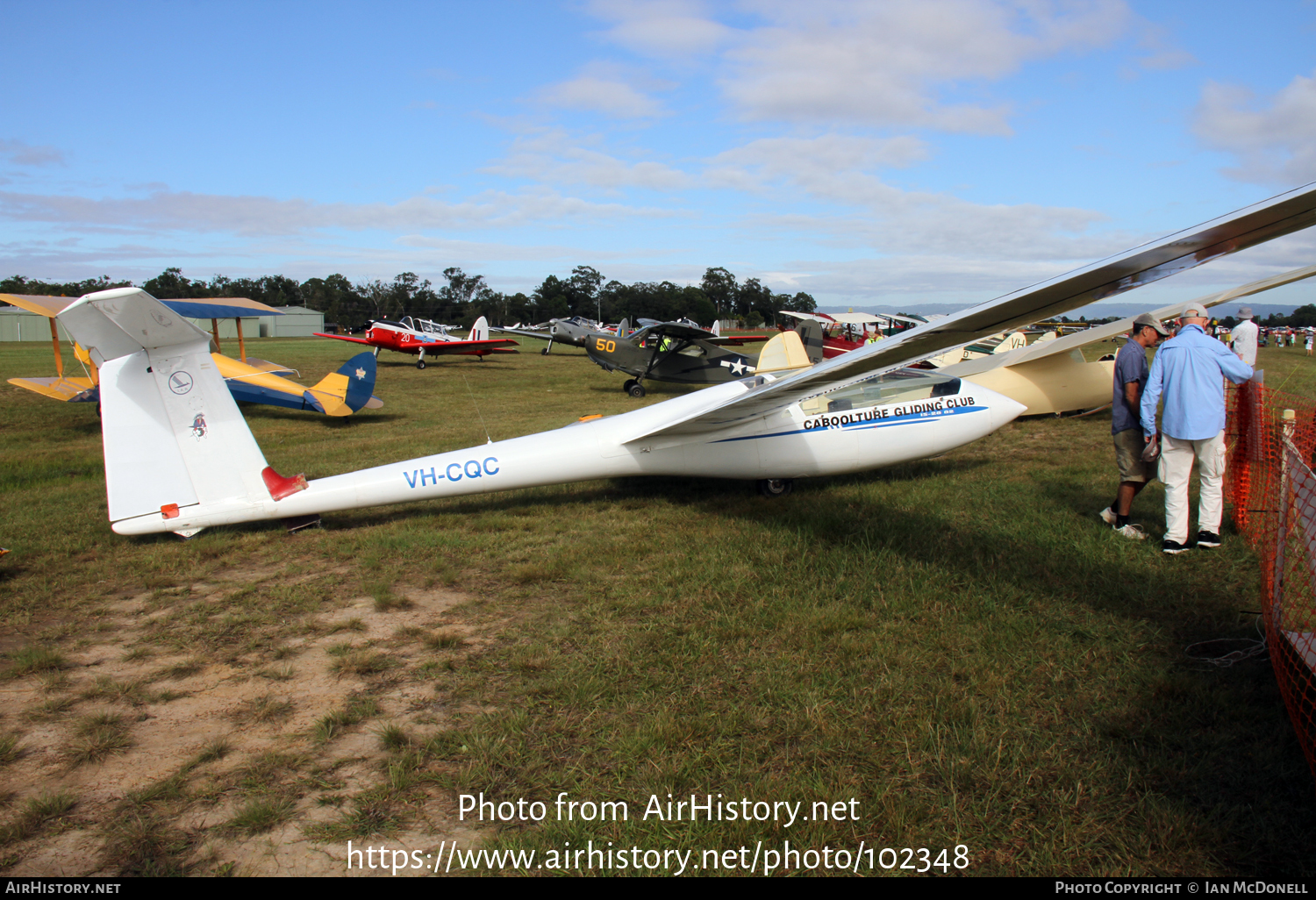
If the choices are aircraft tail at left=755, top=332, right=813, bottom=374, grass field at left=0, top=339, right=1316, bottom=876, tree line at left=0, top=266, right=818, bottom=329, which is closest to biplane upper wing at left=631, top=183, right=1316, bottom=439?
grass field at left=0, top=339, right=1316, bottom=876

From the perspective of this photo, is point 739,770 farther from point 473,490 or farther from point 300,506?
point 300,506

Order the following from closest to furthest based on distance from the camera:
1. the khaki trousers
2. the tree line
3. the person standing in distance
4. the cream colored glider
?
1. the khaki trousers
2. the person standing in distance
3. the cream colored glider
4. the tree line

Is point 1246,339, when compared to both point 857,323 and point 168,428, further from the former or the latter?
point 857,323

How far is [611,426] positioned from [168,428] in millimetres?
3867

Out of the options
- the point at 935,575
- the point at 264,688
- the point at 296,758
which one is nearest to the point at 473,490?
the point at 264,688

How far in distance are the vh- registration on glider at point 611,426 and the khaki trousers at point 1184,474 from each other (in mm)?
2198

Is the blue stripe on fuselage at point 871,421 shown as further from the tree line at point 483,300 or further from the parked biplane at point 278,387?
the tree line at point 483,300

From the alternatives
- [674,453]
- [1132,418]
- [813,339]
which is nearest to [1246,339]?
[1132,418]

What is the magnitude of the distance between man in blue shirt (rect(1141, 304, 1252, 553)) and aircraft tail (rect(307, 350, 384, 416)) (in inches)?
512

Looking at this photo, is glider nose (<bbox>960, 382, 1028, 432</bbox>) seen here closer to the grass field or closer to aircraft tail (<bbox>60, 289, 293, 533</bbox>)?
the grass field

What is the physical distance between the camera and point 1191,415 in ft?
17.1

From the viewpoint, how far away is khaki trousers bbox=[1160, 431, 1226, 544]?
17.6 ft

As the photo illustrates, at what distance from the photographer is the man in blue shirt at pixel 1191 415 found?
17.0ft

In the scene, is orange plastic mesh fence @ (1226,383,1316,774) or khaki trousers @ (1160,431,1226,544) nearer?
orange plastic mesh fence @ (1226,383,1316,774)
